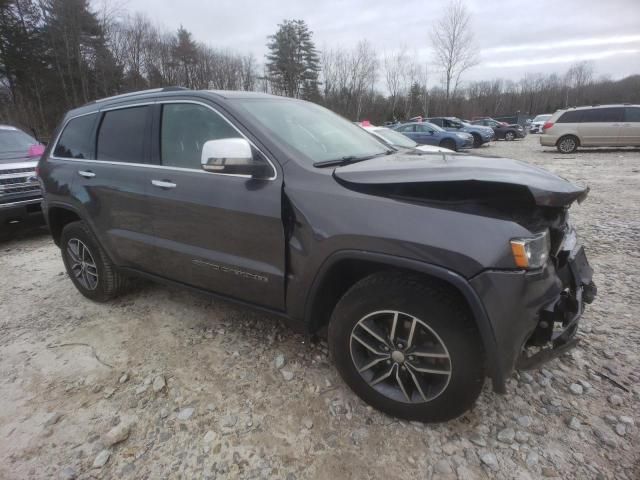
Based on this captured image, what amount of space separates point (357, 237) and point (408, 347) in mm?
636

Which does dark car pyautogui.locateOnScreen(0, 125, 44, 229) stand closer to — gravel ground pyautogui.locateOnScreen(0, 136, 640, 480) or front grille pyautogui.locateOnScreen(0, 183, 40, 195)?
front grille pyautogui.locateOnScreen(0, 183, 40, 195)

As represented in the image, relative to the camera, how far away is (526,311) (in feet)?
5.17

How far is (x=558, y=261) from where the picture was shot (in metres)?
1.87

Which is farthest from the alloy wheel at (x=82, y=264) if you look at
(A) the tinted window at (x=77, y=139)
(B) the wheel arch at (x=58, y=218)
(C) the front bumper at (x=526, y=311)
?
(C) the front bumper at (x=526, y=311)

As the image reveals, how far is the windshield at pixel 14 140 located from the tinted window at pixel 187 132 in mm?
5303

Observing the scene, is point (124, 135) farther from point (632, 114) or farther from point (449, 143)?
point (632, 114)

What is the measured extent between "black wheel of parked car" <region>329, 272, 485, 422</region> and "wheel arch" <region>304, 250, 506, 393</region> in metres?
0.08

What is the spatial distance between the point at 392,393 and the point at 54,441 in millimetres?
1869

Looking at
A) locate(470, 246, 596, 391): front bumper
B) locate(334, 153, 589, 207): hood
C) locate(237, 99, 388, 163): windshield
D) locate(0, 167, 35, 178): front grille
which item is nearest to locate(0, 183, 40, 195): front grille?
locate(0, 167, 35, 178): front grille

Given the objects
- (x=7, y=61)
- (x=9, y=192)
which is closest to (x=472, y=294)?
(x=9, y=192)

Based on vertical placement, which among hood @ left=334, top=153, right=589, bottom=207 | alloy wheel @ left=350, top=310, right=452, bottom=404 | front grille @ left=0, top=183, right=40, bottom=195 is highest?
hood @ left=334, top=153, right=589, bottom=207

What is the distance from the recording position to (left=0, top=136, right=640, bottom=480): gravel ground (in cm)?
178

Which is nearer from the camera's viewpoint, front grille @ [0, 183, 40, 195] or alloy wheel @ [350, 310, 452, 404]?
alloy wheel @ [350, 310, 452, 404]

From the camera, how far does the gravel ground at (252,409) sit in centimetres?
178
